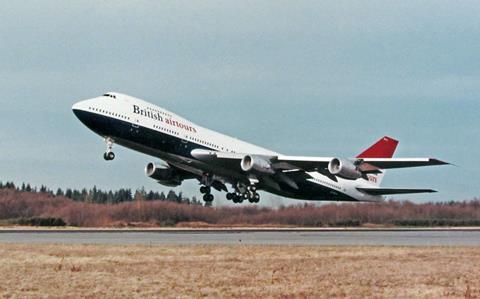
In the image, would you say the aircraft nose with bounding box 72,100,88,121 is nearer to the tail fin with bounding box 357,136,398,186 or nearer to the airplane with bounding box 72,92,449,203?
the airplane with bounding box 72,92,449,203

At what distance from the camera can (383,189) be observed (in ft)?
213

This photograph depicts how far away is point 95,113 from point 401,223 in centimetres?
2761

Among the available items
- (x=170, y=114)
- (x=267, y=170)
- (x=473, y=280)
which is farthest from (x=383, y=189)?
(x=473, y=280)

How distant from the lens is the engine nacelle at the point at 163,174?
193ft

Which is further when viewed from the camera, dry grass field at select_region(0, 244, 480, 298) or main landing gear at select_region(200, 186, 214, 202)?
main landing gear at select_region(200, 186, 214, 202)

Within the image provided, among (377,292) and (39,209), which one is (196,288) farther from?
(39,209)

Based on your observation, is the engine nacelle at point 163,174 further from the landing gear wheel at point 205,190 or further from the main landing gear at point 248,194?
the main landing gear at point 248,194

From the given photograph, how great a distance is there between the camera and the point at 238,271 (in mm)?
24609

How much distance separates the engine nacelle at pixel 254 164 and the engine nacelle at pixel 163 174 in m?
9.26

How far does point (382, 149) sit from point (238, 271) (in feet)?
155

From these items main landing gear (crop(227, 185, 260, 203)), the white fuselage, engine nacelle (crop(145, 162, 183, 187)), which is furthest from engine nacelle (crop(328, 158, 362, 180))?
engine nacelle (crop(145, 162, 183, 187))

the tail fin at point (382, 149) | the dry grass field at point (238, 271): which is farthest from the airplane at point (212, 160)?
the dry grass field at point (238, 271)

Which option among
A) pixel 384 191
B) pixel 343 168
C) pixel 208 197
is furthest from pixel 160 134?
pixel 384 191

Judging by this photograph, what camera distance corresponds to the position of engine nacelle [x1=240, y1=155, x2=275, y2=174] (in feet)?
167
